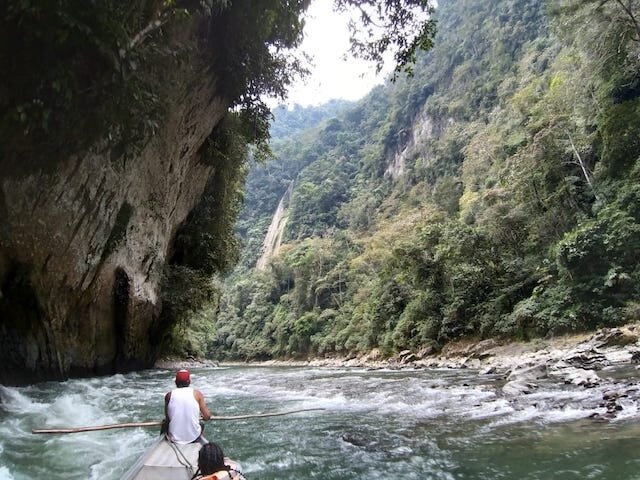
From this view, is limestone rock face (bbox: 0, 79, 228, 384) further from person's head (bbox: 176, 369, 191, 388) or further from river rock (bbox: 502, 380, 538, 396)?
river rock (bbox: 502, 380, 538, 396)

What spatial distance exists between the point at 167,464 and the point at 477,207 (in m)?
32.1

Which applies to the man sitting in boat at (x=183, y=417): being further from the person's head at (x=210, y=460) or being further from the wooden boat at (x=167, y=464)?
the person's head at (x=210, y=460)

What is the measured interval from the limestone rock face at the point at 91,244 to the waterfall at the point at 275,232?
5800 cm

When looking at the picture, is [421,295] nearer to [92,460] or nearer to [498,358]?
[498,358]

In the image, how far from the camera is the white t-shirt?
4.41m

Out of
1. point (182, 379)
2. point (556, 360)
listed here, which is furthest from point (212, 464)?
point (556, 360)

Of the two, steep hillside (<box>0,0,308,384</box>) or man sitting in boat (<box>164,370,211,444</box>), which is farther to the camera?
steep hillside (<box>0,0,308,384</box>)

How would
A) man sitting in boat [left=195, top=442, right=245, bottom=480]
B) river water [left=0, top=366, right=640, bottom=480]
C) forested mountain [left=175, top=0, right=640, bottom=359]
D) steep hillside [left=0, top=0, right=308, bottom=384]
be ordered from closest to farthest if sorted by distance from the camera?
man sitting in boat [left=195, top=442, right=245, bottom=480] → river water [left=0, top=366, right=640, bottom=480] → steep hillside [left=0, top=0, right=308, bottom=384] → forested mountain [left=175, top=0, right=640, bottom=359]

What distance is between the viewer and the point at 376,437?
Answer: 6.30 metres

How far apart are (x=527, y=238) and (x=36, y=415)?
2216cm

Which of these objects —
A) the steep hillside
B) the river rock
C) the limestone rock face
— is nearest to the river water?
the river rock

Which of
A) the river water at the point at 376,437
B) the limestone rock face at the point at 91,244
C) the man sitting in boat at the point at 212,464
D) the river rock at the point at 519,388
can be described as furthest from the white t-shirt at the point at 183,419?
the river rock at the point at 519,388

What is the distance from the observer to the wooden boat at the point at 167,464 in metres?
3.64

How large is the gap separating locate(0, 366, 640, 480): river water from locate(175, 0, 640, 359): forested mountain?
31.8 ft
